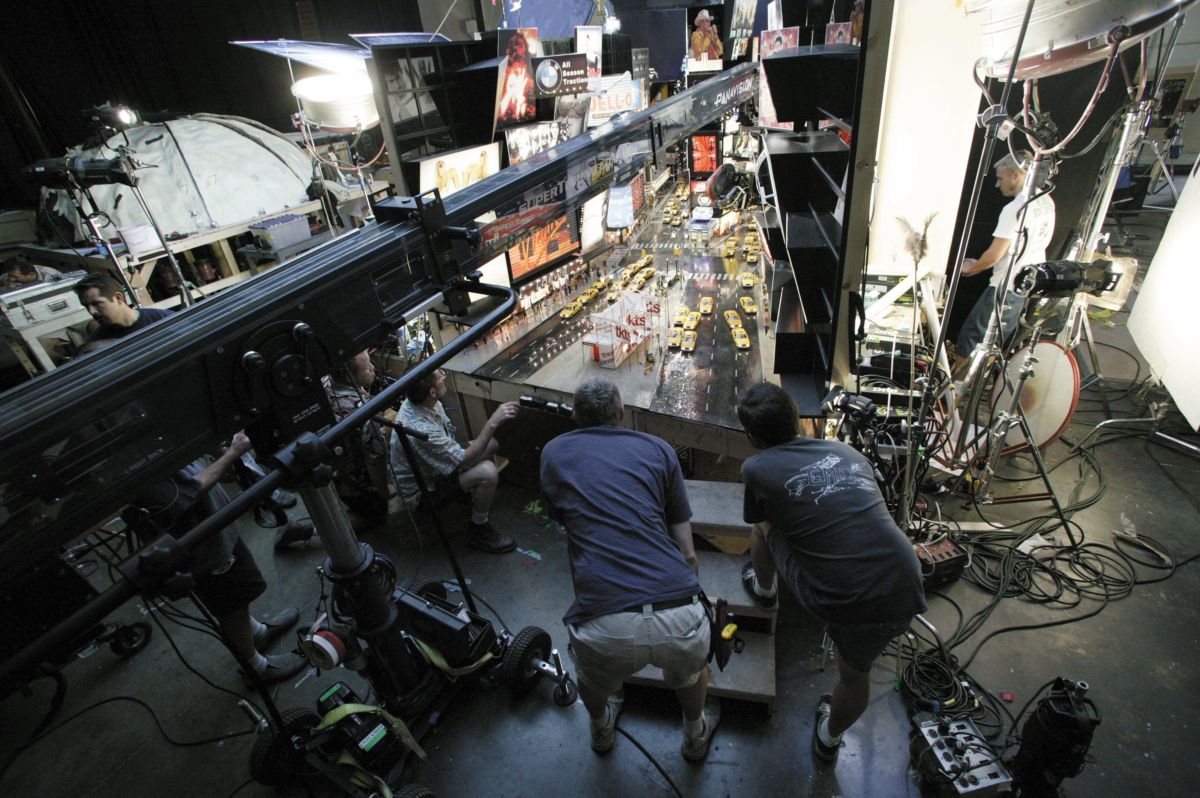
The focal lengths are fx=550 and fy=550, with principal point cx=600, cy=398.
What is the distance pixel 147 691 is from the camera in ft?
10.6

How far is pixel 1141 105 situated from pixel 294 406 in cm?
518

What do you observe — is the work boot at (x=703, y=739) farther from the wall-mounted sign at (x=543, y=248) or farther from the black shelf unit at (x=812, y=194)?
the wall-mounted sign at (x=543, y=248)

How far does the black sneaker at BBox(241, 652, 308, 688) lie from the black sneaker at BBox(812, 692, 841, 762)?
2827mm

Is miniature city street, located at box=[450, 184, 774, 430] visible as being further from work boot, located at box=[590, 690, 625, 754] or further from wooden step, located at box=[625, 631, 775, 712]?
work boot, located at box=[590, 690, 625, 754]

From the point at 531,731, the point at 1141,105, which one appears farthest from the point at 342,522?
the point at 1141,105

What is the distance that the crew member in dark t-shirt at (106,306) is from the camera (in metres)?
3.14

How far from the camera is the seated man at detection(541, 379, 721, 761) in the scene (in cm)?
211

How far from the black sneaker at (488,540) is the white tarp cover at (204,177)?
465cm

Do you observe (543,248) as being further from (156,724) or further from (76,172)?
(156,724)

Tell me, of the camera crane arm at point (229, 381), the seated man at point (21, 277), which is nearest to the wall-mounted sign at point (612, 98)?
the camera crane arm at point (229, 381)

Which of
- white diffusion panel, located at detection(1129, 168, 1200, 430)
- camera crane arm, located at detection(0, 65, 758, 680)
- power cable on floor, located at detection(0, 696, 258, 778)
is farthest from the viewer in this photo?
white diffusion panel, located at detection(1129, 168, 1200, 430)

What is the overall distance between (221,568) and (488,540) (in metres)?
1.59

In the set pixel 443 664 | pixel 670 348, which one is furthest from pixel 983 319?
pixel 443 664

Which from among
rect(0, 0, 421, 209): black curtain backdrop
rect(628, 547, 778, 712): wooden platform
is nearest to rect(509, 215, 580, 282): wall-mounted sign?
rect(628, 547, 778, 712): wooden platform
